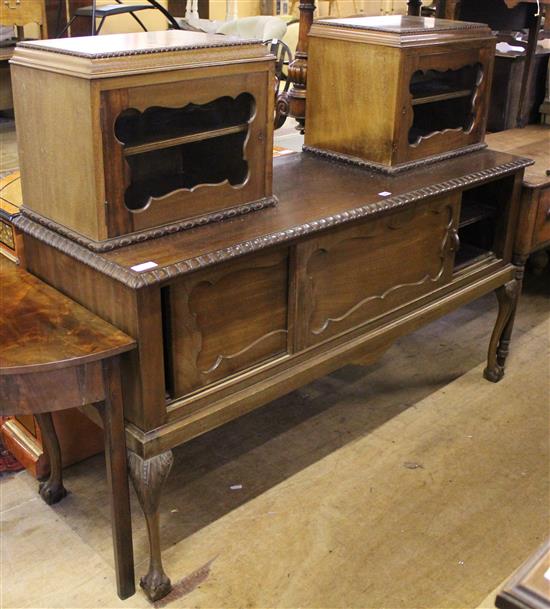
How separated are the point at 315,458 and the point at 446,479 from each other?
0.37m

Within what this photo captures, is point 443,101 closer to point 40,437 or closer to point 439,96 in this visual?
point 439,96

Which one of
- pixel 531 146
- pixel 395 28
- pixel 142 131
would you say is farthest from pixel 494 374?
pixel 142 131

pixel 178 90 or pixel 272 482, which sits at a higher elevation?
pixel 178 90

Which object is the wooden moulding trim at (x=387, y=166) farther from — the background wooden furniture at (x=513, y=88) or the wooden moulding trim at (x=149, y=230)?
the background wooden furniture at (x=513, y=88)

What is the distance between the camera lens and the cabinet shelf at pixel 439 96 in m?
2.14

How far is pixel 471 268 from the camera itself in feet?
7.75

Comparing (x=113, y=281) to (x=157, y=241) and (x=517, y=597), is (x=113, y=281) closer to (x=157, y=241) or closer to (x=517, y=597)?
(x=157, y=241)

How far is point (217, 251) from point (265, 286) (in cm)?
20

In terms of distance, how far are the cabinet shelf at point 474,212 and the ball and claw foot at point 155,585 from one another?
1284mm

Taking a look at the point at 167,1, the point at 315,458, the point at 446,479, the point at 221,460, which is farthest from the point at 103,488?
the point at 167,1

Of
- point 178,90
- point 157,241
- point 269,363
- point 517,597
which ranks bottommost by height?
point 269,363

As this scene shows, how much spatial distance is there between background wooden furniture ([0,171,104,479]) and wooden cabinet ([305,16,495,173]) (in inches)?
34.7

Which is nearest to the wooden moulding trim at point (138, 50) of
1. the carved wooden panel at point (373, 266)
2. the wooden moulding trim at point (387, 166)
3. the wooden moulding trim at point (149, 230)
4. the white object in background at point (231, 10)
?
the wooden moulding trim at point (149, 230)

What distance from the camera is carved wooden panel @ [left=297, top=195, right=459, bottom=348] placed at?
1818 millimetres
